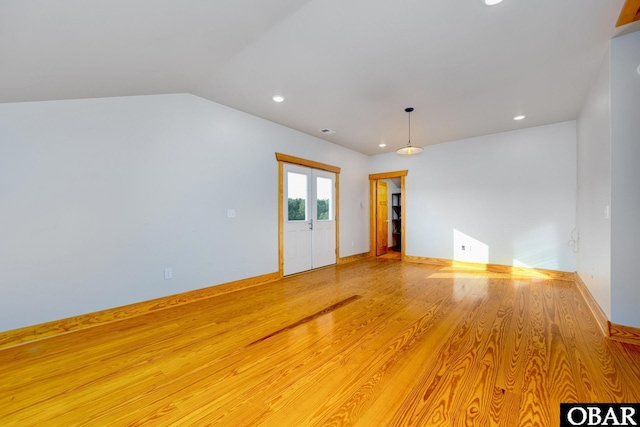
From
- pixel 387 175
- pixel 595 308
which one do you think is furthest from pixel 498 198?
pixel 595 308

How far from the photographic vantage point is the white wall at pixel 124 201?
2363mm

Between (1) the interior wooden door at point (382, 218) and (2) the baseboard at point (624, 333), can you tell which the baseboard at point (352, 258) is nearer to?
(1) the interior wooden door at point (382, 218)

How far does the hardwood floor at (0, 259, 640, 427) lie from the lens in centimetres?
146

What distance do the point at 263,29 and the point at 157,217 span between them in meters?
2.44

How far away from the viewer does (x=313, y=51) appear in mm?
2518

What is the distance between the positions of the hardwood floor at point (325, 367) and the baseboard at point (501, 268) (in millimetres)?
1576

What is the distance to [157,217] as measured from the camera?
124 inches

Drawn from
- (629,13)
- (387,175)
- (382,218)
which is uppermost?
(629,13)

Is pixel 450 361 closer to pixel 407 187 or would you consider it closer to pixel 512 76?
pixel 512 76

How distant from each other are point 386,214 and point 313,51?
597 cm

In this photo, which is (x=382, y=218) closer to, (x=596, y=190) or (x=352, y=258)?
(x=352, y=258)

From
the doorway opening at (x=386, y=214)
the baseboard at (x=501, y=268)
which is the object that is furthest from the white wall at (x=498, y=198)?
the doorway opening at (x=386, y=214)

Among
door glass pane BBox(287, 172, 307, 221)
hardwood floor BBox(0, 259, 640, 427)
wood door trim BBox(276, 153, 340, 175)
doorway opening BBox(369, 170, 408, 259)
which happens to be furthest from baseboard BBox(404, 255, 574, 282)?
door glass pane BBox(287, 172, 307, 221)

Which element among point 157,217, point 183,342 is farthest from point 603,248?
point 157,217
